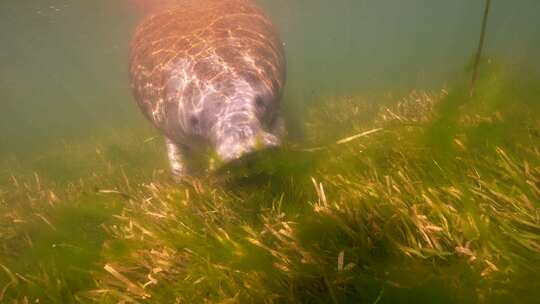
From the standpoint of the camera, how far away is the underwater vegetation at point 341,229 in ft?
7.08

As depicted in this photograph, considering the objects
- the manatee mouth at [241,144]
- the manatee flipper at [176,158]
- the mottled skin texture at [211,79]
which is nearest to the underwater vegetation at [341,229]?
the manatee mouth at [241,144]

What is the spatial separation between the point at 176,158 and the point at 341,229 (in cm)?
440

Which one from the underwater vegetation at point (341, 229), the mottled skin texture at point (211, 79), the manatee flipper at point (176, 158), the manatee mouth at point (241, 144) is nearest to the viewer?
the underwater vegetation at point (341, 229)

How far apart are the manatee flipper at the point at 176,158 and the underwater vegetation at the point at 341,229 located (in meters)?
1.50

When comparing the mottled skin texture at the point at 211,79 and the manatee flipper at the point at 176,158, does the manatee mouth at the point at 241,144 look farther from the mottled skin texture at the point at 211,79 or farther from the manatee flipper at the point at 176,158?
the manatee flipper at the point at 176,158

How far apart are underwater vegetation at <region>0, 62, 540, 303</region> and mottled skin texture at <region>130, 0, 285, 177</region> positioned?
0.67m

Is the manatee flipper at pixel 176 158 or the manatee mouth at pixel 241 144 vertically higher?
the manatee mouth at pixel 241 144

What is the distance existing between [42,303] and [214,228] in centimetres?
144

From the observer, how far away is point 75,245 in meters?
3.32

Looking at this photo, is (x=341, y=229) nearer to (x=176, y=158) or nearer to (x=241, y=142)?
(x=241, y=142)

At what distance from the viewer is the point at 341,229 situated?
264 centimetres

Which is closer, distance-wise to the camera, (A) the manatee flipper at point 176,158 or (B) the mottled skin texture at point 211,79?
(B) the mottled skin texture at point 211,79

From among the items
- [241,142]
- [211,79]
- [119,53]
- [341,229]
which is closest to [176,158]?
[211,79]

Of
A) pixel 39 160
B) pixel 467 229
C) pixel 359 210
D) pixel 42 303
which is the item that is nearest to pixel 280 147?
pixel 359 210
